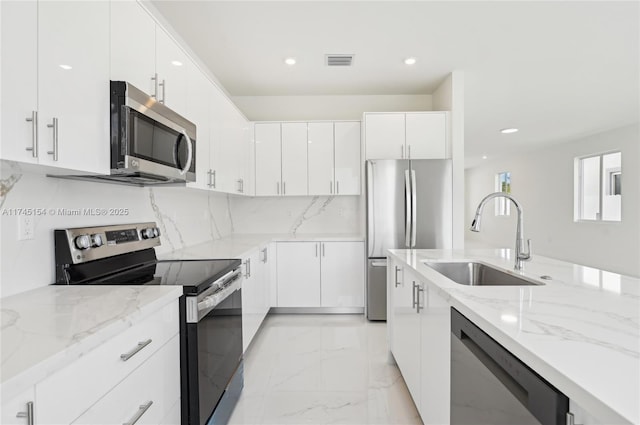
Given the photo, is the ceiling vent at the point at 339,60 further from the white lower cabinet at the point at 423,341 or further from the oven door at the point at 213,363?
the oven door at the point at 213,363

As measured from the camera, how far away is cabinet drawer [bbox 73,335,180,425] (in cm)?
98

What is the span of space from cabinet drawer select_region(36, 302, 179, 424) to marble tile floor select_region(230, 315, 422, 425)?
3.66ft

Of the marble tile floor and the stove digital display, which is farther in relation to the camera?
the marble tile floor

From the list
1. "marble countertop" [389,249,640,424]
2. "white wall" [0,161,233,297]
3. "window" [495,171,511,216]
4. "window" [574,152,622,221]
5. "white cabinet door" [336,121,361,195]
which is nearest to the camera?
"marble countertop" [389,249,640,424]

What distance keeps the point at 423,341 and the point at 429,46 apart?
100 inches

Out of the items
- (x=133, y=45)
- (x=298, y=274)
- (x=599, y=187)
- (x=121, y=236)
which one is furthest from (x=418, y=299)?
(x=599, y=187)

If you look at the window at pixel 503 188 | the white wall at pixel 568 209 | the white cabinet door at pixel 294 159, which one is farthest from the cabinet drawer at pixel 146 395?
the window at pixel 503 188

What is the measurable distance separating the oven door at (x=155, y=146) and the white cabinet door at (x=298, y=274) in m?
1.89

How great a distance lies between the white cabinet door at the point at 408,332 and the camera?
1846mm

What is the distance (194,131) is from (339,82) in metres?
2.23

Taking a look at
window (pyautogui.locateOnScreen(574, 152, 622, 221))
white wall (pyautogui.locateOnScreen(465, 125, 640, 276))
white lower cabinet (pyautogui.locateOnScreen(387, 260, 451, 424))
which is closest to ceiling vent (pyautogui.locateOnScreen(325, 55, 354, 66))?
white lower cabinet (pyautogui.locateOnScreen(387, 260, 451, 424))

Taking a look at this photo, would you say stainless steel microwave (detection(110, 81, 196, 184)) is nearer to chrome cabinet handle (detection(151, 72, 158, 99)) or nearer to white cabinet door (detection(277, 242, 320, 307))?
chrome cabinet handle (detection(151, 72, 158, 99))

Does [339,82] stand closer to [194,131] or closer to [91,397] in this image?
[194,131]

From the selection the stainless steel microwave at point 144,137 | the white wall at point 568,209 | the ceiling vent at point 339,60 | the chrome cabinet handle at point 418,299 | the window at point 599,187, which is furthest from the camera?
the window at point 599,187
